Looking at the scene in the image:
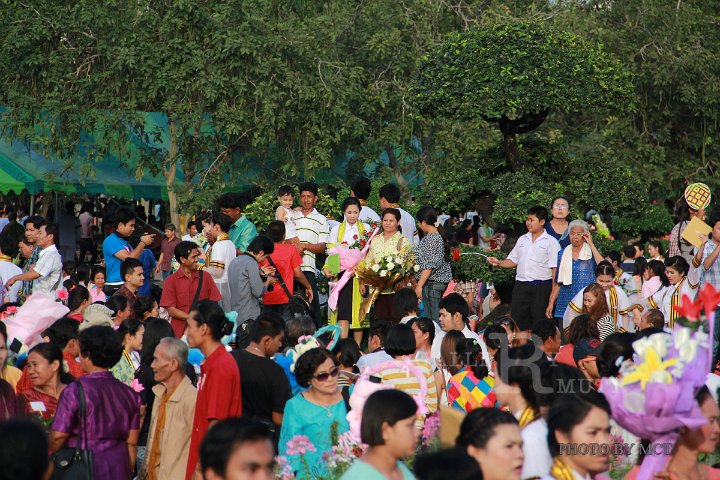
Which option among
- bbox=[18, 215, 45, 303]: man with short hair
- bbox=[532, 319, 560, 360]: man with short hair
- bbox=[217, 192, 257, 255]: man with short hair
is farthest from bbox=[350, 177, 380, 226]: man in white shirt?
bbox=[532, 319, 560, 360]: man with short hair

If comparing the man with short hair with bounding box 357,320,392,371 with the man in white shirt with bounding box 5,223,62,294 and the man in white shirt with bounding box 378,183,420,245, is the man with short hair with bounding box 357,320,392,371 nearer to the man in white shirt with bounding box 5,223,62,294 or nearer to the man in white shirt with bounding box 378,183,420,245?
the man in white shirt with bounding box 378,183,420,245

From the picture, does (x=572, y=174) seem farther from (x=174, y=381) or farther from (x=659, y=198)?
(x=659, y=198)

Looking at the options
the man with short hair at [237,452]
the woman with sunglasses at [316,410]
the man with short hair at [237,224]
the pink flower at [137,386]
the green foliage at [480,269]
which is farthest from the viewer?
the green foliage at [480,269]

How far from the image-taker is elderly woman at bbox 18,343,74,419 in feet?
22.6

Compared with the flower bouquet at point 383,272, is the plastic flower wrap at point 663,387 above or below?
below

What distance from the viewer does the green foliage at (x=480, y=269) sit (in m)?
13.4

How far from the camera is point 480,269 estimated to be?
44.0 ft

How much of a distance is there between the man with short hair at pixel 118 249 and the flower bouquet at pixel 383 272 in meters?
2.64

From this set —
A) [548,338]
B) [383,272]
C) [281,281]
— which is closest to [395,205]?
[383,272]

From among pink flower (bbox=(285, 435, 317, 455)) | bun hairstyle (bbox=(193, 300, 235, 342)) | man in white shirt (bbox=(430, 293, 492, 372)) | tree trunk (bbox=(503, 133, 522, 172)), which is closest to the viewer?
pink flower (bbox=(285, 435, 317, 455))

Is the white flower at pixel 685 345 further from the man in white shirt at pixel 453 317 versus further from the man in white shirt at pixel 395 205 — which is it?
the man in white shirt at pixel 395 205

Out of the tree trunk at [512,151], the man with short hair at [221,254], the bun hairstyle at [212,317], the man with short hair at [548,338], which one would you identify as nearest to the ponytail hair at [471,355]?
the man with short hair at [548,338]

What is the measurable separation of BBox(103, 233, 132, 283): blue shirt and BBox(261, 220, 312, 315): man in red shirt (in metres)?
1.84

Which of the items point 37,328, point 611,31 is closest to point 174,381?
point 37,328
